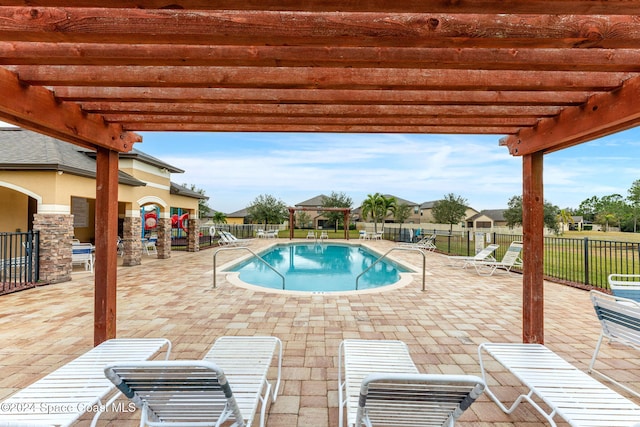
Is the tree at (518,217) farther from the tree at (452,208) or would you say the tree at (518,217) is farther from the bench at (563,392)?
the bench at (563,392)

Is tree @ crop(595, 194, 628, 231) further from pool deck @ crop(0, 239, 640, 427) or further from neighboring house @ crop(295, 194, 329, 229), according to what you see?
pool deck @ crop(0, 239, 640, 427)

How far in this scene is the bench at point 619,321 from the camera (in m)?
2.75

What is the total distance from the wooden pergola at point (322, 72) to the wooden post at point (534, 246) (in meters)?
0.02

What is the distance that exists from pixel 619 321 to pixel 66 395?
469 centimetres

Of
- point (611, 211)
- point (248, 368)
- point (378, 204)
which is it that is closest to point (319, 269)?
point (248, 368)

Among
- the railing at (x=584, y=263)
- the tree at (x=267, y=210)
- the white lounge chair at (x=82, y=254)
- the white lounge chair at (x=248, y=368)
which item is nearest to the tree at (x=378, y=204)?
the tree at (x=267, y=210)

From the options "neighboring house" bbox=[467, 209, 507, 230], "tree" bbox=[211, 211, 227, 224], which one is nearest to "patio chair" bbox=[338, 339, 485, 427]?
"tree" bbox=[211, 211, 227, 224]

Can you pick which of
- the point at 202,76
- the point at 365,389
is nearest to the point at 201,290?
the point at 202,76

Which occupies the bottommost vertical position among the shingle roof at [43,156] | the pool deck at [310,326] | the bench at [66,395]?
the pool deck at [310,326]

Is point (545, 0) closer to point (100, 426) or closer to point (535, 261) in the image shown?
point (535, 261)

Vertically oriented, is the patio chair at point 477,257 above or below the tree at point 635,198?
below

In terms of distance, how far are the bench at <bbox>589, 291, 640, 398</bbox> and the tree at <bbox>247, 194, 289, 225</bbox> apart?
108 ft

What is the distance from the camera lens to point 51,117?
270 centimetres

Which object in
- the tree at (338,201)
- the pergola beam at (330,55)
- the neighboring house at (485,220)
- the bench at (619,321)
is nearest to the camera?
the pergola beam at (330,55)
